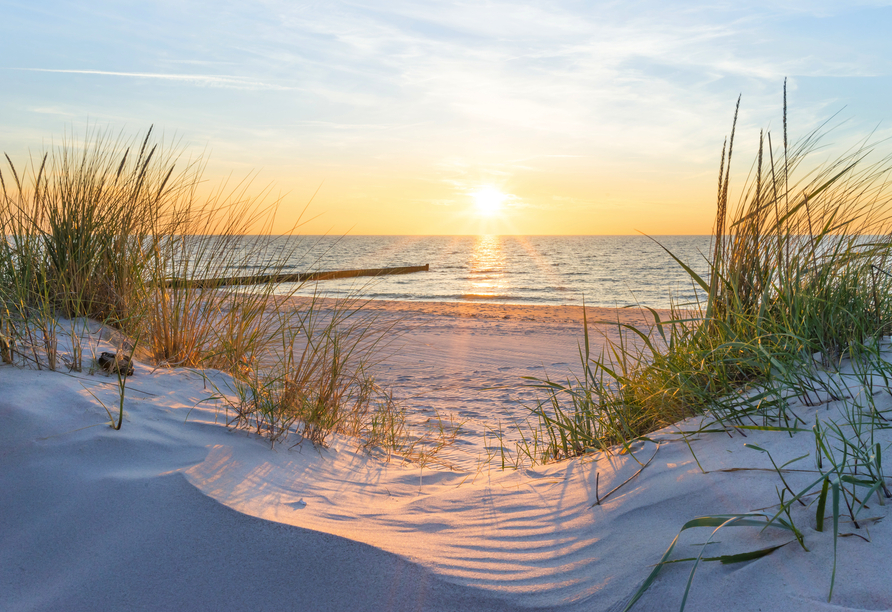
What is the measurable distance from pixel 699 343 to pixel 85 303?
3609 millimetres

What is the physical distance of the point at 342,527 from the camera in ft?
5.04

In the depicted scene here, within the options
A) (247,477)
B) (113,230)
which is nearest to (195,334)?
(113,230)

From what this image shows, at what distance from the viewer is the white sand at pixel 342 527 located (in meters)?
1.20

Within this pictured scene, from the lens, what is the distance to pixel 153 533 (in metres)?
1.39

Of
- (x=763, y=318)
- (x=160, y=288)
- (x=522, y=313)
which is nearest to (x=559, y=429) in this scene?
(x=763, y=318)

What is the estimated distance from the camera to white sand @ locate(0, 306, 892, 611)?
1199 millimetres

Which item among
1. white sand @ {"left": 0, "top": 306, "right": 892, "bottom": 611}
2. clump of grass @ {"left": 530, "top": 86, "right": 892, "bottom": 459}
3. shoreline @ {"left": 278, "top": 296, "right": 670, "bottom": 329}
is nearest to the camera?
white sand @ {"left": 0, "top": 306, "right": 892, "bottom": 611}

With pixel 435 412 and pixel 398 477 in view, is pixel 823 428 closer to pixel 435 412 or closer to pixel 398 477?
pixel 398 477

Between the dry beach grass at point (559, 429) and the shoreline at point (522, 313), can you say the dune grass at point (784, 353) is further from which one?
the shoreline at point (522, 313)

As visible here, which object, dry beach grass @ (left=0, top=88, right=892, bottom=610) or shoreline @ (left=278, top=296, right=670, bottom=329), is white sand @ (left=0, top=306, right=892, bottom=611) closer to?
dry beach grass @ (left=0, top=88, right=892, bottom=610)

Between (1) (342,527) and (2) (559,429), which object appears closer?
(1) (342,527)

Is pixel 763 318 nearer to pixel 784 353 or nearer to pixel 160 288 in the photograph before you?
pixel 784 353

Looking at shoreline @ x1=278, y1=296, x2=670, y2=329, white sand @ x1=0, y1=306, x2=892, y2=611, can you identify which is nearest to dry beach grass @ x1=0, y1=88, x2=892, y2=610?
white sand @ x1=0, y1=306, x2=892, y2=611

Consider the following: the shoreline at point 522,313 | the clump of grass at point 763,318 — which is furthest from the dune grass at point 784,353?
the shoreline at point 522,313
